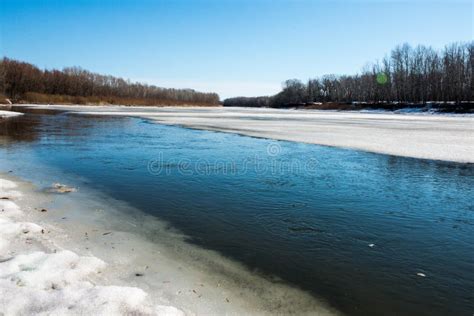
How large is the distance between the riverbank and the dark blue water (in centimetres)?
41

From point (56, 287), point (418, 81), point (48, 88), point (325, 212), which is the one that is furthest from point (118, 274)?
point (48, 88)

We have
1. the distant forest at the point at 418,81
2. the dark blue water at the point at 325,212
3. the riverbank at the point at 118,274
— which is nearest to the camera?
the riverbank at the point at 118,274

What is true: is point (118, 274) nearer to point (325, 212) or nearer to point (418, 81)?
point (325, 212)

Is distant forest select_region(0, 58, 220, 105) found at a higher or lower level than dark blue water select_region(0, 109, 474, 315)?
higher

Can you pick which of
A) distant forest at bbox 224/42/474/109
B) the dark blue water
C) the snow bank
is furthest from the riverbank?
distant forest at bbox 224/42/474/109

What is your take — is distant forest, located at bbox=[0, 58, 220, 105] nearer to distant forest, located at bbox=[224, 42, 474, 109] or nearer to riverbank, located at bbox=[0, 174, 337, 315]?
distant forest, located at bbox=[224, 42, 474, 109]

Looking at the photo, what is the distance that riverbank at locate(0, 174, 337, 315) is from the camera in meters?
3.65

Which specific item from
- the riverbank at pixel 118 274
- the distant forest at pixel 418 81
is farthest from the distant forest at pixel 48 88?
the riverbank at pixel 118 274

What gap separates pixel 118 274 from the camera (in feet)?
14.5

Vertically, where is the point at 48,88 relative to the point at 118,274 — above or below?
above

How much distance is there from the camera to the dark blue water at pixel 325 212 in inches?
177

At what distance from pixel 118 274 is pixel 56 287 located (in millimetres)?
700

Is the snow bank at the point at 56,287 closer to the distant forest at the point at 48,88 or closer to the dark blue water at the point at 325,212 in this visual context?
the dark blue water at the point at 325,212

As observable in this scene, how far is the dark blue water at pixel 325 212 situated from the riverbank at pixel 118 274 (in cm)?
41
